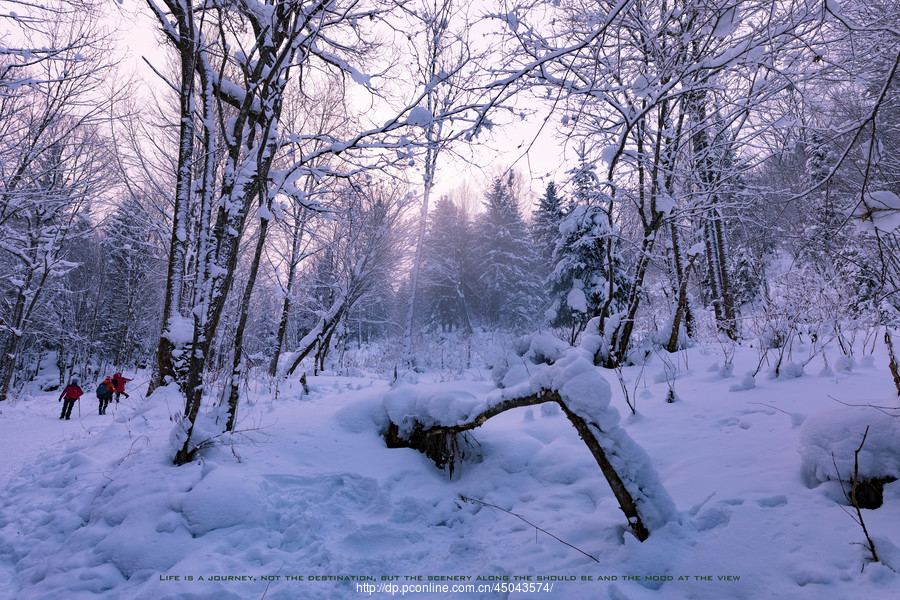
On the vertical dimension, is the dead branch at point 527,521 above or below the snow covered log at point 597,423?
below

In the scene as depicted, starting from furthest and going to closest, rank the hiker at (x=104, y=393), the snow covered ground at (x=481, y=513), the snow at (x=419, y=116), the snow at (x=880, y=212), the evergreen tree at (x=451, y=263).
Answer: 1. the evergreen tree at (x=451, y=263)
2. the hiker at (x=104, y=393)
3. the snow at (x=419, y=116)
4. the snow covered ground at (x=481, y=513)
5. the snow at (x=880, y=212)

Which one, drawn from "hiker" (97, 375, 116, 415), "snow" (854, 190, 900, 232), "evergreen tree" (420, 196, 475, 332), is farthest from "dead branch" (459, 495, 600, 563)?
"evergreen tree" (420, 196, 475, 332)

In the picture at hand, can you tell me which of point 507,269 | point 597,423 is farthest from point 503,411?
point 507,269

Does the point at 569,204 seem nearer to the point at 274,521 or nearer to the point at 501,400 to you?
the point at 501,400

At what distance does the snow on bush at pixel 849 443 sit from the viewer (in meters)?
2.06

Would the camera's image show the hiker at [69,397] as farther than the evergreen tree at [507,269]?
No

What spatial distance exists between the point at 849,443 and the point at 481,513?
7.68ft

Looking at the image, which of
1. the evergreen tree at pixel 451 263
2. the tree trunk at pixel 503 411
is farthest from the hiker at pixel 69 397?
the evergreen tree at pixel 451 263

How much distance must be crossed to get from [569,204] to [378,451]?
524 cm

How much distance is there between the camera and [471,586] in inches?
91.4

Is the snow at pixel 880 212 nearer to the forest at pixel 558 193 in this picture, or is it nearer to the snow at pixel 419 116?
the forest at pixel 558 193

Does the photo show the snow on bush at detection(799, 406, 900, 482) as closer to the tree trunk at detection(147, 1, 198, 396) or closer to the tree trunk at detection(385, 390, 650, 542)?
the tree trunk at detection(385, 390, 650, 542)

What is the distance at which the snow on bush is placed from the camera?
2.06 meters

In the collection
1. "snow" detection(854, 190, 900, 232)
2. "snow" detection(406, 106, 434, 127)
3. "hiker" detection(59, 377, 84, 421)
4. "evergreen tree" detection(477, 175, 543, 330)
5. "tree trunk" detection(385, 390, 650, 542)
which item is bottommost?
"hiker" detection(59, 377, 84, 421)
